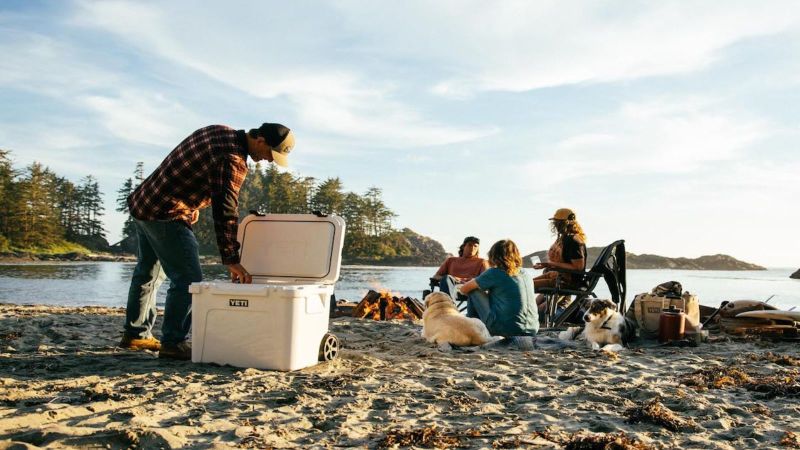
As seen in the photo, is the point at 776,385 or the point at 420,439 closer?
the point at 420,439

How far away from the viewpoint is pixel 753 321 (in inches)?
300

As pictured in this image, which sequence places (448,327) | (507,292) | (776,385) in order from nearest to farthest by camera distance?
1. (776,385)
2. (448,327)
3. (507,292)

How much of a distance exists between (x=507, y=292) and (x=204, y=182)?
127 inches

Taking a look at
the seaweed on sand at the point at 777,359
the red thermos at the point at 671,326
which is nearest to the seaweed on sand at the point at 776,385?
the seaweed on sand at the point at 777,359

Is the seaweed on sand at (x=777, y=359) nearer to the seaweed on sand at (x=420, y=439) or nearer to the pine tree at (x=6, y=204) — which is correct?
the seaweed on sand at (x=420, y=439)

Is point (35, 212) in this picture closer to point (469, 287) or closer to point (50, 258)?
point (50, 258)

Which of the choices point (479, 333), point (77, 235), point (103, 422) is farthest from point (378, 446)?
point (77, 235)

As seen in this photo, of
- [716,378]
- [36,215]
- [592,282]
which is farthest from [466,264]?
[36,215]

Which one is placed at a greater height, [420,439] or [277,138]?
[277,138]

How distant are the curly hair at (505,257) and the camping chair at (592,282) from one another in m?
1.54

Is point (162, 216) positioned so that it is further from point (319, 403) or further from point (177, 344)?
point (319, 403)

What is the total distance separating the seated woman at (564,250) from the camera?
7773 millimetres

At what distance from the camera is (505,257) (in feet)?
21.0

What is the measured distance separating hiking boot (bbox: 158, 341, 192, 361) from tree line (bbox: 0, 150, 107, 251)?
63.1 meters
